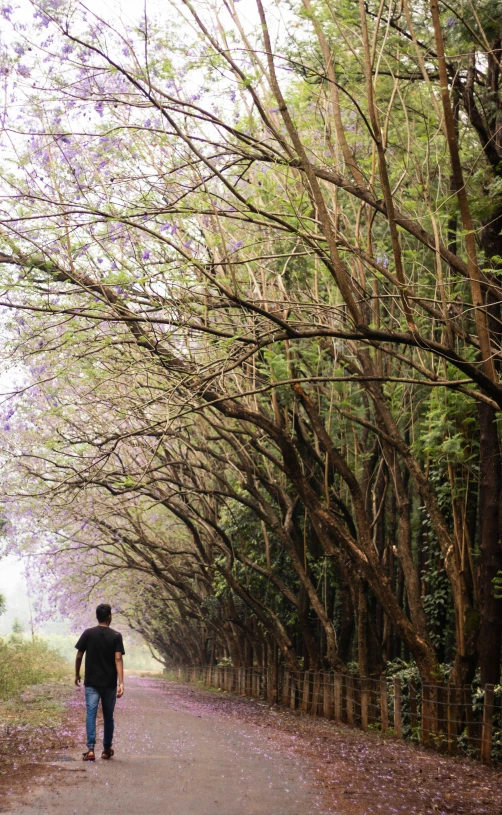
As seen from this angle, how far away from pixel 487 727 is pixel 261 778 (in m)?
3.44

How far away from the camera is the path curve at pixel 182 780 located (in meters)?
6.57

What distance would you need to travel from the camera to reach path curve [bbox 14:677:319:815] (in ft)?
21.6

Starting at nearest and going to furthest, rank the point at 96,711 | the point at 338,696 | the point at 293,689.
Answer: the point at 96,711 < the point at 338,696 < the point at 293,689

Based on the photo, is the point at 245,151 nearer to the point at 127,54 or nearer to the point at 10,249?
the point at 127,54

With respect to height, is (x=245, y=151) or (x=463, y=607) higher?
(x=245, y=151)

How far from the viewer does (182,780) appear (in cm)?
802

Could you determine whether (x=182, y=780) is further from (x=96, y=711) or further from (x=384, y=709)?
(x=384, y=709)

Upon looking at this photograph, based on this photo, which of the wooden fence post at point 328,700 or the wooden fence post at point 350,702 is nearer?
the wooden fence post at point 350,702

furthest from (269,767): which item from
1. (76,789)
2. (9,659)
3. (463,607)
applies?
(9,659)

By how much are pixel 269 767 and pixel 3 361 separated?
544cm

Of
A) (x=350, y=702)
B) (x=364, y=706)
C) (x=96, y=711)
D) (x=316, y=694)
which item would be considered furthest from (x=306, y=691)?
(x=96, y=711)

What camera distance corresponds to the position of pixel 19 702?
669 inches

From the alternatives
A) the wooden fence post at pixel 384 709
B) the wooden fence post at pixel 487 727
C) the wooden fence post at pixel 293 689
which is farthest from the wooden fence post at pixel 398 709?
the wooden fence post at pixel 293 689

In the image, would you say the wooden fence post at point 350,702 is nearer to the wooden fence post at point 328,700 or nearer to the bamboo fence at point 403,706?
the bamboo fence at point 403,706
